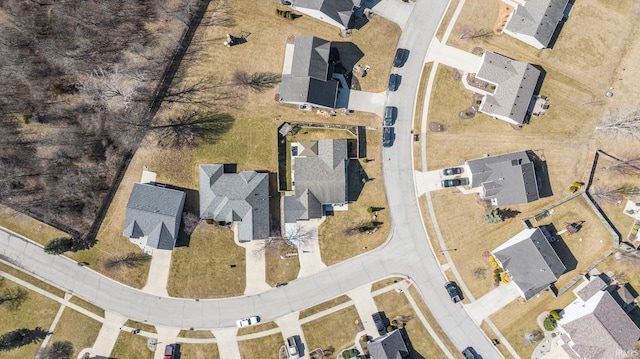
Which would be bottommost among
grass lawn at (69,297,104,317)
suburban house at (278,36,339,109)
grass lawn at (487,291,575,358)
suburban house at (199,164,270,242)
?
grass lawn at (69,297,104,317)

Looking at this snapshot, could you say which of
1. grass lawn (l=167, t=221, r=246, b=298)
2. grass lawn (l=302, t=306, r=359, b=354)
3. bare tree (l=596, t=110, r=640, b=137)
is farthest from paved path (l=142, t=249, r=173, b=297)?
bare tree (l=596, t=110, r=640, b=137)

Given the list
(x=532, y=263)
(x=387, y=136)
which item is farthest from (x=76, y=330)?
(x=532, y=263)

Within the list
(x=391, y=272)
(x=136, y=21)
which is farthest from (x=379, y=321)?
(x=136, y=21)

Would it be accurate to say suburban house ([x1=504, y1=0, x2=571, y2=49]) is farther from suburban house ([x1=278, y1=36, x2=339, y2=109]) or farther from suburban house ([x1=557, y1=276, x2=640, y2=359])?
suburban house ([x1=557, y1=276, x2=640, y2=359])

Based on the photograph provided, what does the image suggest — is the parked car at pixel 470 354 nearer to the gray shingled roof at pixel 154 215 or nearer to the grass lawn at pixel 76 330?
the gray shingled roof at pixel 154 215

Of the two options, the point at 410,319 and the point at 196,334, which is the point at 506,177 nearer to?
the point at 410,319
